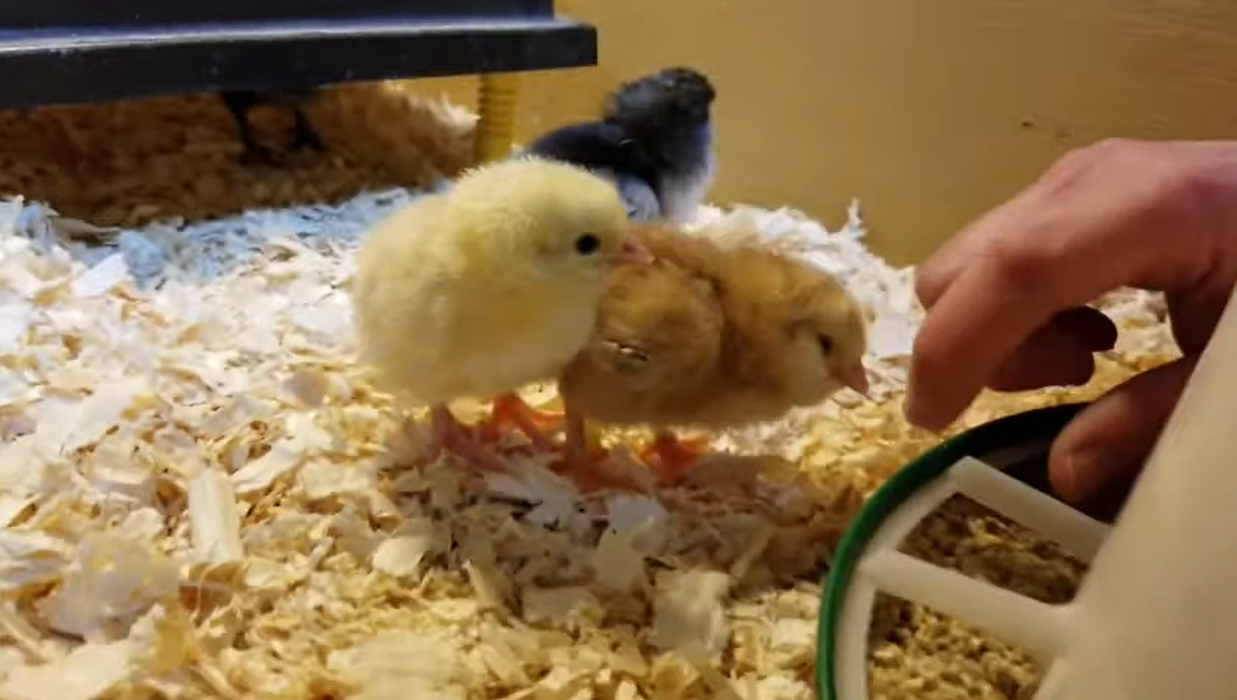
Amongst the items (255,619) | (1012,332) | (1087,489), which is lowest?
(255,619)

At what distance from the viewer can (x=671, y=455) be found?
1260mm

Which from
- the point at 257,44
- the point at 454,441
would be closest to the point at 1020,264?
the point at 454,441

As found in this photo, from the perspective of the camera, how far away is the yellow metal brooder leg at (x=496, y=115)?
199 centimetres

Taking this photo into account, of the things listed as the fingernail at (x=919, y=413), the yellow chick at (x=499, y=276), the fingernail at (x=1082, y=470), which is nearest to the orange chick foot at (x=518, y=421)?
the yellow chick at (x=499, y=276)

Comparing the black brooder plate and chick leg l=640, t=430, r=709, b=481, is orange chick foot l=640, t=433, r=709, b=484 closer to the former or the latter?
chick leg l=640, t=430, r=709, b=481

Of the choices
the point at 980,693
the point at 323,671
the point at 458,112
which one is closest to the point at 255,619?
the point at 323,671

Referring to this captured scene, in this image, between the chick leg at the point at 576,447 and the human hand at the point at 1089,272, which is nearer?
the human hand at the point at 1089,272

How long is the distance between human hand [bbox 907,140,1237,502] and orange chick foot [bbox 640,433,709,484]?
0.98 ft

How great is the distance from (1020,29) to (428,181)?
838 millimetres

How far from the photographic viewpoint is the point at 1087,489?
940 mm

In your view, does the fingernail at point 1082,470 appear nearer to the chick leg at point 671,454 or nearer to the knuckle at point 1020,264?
the knuckle at point 1020,264

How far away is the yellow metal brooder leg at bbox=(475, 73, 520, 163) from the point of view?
1.99 meters

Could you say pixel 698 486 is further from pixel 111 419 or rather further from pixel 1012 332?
pixel 111 419

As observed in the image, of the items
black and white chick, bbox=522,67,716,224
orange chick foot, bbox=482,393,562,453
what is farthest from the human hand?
black and white chick, bbox=522,67,716,224
